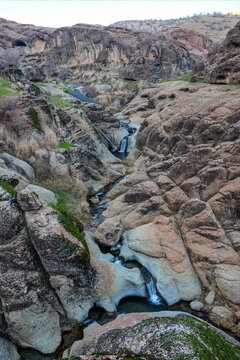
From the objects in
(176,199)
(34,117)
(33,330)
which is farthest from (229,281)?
(34,117)

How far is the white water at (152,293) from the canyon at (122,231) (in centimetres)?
5

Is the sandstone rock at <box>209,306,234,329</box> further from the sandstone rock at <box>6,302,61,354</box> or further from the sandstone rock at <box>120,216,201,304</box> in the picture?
the sandstone rock at <box>6,302,61,354</box>

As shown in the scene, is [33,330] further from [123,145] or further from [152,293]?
[123,145]

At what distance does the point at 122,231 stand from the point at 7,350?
307 inches

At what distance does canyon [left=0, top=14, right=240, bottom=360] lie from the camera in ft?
29.9

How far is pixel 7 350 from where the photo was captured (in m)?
8.84

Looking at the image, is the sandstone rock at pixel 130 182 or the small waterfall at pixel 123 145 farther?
the small waterfall at pixel 123 145

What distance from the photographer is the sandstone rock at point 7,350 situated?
8.67 m

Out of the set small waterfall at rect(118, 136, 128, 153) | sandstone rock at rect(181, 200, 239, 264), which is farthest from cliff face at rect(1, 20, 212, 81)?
sandstone rock at rect(181, 200, 239, 264)

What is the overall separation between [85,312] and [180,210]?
6.89m

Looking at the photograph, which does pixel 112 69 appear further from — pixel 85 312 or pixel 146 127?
pixel 85 312

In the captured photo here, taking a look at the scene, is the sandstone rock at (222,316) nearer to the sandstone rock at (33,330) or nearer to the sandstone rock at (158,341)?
the sandstone rock at (158,341)

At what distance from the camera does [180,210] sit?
14.3 metres

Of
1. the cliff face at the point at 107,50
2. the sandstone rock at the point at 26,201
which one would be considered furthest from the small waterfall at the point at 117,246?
the cliff face at the point at 107,50
